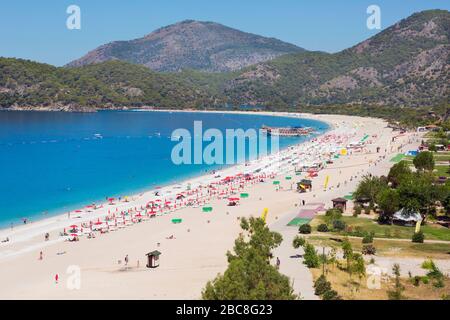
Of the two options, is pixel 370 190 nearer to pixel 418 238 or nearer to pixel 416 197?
pixel 416 197

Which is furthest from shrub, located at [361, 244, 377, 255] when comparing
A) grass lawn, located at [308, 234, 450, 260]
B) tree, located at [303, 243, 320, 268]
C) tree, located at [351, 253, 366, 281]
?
tree, located at [303, 243, 320, 268]

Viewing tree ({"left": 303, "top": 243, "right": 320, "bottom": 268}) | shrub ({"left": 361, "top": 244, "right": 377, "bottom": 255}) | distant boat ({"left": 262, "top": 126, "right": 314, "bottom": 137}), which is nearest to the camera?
tree ({"left": 303, "top": 243, "right": 320, "bottom": 268})

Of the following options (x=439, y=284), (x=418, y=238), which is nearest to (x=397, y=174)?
(x=418, y=238)

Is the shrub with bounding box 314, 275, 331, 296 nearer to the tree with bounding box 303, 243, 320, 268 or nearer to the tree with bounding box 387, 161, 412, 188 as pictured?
the tree with bounding box 303, 243, 320, 268
